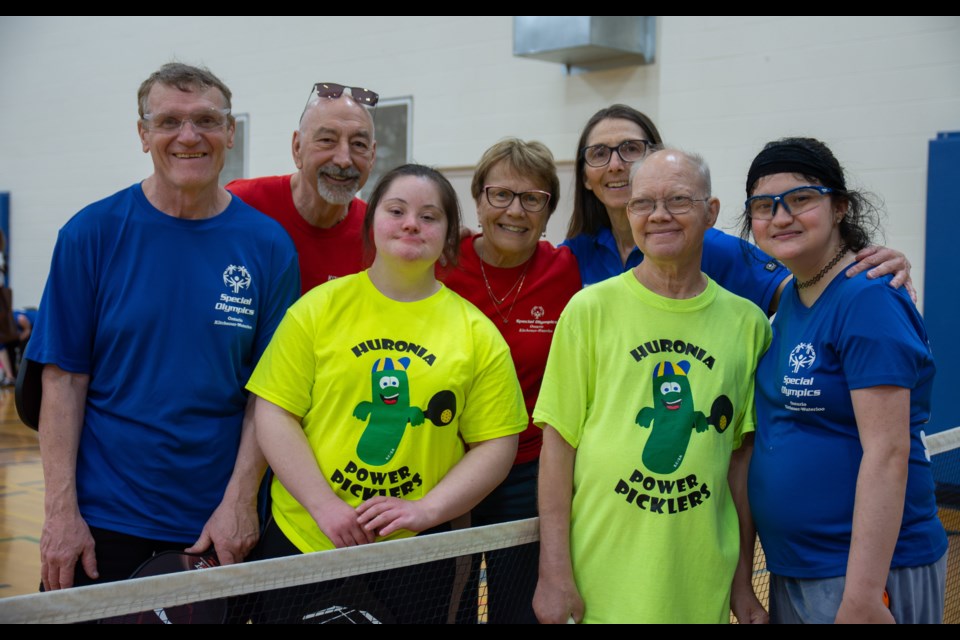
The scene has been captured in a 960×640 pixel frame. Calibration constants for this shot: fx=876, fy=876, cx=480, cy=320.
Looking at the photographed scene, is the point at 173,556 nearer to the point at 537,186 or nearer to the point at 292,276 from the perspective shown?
the point at 292,276

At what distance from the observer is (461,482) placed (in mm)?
2285

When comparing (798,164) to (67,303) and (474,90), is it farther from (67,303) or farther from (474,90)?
(474,90)

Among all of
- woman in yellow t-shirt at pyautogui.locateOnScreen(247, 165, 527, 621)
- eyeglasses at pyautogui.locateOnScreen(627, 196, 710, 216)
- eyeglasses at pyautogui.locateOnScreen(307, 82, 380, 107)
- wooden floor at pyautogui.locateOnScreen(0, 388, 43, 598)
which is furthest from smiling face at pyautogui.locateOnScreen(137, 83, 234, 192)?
wooden floor at pyautogui.locateOnScreen(0, 388, 43, 598)

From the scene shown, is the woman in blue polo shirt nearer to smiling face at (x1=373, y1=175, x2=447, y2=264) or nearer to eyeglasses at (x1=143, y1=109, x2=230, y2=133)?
smiling face at (x1=373, y1=175, x2=447, y2=264)

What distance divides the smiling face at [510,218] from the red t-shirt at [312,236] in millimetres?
449

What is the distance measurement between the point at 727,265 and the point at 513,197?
28.3 inches

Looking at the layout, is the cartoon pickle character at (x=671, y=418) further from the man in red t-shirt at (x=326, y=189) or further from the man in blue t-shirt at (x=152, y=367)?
the man in red t-shirt at (x=326, y=189)

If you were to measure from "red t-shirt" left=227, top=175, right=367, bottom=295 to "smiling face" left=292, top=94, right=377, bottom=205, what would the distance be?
100 millimetres

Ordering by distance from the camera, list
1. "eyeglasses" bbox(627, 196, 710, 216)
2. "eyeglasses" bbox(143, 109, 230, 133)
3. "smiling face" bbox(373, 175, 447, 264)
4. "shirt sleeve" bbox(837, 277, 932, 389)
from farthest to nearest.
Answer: "eyeglasses" bbox(143, 109, 230, 133) < "smiling face" bbox(373, 175, 447, 264) < "eyeglasses" bbox(627, 196, 710, 216) < "shirt sleeve" bbox(837, 277, 932, 389)

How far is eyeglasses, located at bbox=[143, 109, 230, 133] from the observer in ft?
8.09

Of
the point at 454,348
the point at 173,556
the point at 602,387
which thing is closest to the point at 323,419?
the point at 454,348

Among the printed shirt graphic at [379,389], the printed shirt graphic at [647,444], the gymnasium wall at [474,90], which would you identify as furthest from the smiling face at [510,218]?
the gymnasium wall at [474,90]

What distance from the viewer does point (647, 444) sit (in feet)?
7.09

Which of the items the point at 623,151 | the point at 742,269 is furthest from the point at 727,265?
the point at 623,151
